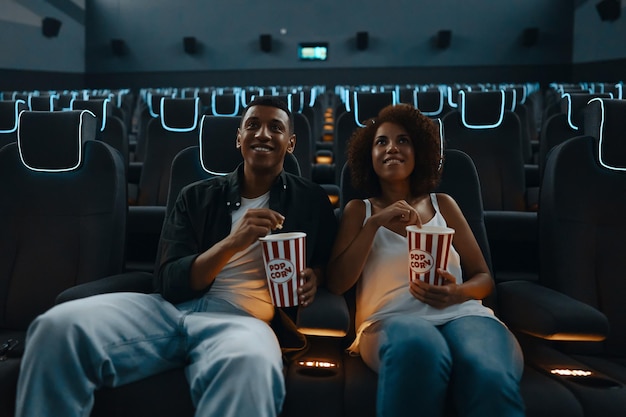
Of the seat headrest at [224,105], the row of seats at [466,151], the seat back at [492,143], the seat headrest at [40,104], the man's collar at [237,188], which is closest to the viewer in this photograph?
the man's collar at [237,188]

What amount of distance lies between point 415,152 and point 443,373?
720 millimetres

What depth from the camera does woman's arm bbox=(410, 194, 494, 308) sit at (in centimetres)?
133

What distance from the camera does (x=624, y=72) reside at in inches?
349

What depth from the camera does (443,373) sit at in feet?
3.78

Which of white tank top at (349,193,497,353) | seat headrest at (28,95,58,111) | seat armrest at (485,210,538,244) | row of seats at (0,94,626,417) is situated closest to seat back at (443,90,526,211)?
seat armrest at (485,210,538,244)

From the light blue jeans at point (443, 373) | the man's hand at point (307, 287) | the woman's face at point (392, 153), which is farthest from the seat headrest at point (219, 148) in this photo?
the light blue jeans at point (443, 373)

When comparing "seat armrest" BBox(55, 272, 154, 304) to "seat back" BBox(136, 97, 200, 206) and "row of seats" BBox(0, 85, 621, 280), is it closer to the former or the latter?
"row of seats" BBox(0, 85, 621, 280)

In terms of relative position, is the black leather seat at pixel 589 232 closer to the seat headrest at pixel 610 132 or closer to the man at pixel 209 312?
the seat headrest at pixel 610 132

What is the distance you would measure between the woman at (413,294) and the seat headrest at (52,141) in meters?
0.88

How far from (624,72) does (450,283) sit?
30.4ft

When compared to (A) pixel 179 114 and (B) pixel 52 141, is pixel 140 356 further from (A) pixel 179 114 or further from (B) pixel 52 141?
(A) pixel 179 114

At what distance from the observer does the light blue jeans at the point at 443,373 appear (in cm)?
109

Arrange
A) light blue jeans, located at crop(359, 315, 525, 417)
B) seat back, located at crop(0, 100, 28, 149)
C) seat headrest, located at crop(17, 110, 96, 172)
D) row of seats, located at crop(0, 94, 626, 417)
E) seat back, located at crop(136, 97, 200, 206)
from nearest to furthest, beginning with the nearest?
light blue jeans, located at crop(359, 315, 525, 417) < row of seats, located at crop(0, 94, 626, 417) < seat headrest, located at crop(17, 110, 96, 172) < seat back, located at crop(136, 97, 200, 206) < seat back, located at crop(0, 100, 28, 149)

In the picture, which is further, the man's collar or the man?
the man's collar
